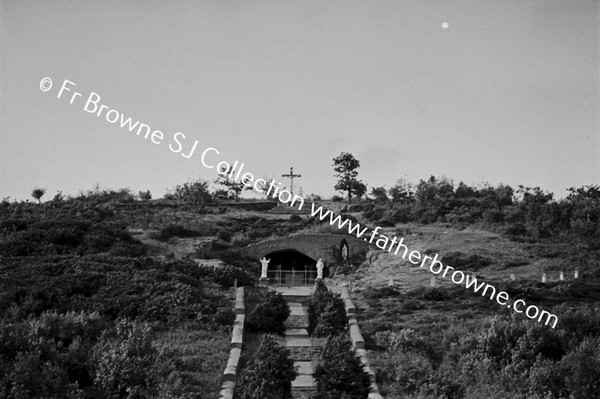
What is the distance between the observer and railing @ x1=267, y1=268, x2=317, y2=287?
4391 cm

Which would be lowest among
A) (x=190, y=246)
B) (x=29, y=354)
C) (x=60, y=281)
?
(x=29, y=354)

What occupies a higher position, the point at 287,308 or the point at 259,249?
the point at 259,249

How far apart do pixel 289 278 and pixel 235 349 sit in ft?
48.7

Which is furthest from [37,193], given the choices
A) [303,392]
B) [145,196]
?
[303,392]

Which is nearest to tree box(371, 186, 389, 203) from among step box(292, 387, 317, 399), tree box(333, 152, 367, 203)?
tree box(333, 152, 367, 203)

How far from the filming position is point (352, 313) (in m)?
34.6

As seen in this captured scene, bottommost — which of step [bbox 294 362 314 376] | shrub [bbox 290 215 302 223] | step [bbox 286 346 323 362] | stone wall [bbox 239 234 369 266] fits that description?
step [bbox 294 362 314 376]

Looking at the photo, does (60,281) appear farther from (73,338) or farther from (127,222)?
(127,222)

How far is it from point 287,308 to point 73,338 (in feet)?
29.6

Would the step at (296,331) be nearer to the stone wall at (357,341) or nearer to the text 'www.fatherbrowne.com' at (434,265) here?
the stone wall at (357,341)

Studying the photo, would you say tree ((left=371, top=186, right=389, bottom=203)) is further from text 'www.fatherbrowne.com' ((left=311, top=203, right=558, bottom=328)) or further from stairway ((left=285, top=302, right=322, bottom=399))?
stairway ((left=285, top=302, right=322, bottom=399))

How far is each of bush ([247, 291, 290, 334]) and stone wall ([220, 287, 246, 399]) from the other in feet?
1.56

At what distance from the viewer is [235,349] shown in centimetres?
2984

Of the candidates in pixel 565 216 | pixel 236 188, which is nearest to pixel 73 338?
pixel 565 216
